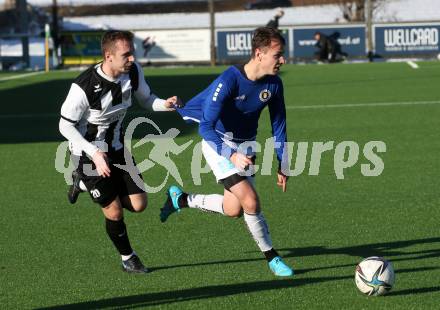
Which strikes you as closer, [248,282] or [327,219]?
[248,282]

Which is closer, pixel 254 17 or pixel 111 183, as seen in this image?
pixel 111 183

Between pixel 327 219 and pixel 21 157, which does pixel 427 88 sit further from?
pixel 327 219

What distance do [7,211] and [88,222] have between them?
4.26ft

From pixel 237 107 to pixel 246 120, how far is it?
0.56 ft

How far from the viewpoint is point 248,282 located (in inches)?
325

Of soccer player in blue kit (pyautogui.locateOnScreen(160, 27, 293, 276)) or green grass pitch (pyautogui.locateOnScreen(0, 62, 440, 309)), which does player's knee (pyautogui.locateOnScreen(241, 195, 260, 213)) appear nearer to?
soccer player in blue kit (pyautogui.locateOnScreen(160, 27, 293, 276))

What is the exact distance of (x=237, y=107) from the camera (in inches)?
335

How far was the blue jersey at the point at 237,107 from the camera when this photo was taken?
8336 millimetres

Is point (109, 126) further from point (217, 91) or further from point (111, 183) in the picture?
point (217, 91)

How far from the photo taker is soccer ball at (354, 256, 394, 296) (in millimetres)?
7629

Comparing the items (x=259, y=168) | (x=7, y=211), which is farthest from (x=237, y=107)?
(x=259, y=168)

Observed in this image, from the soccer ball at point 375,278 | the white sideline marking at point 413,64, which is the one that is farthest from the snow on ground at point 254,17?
the soccer ball at point 375,278

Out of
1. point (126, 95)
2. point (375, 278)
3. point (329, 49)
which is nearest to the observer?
point (375, 278)

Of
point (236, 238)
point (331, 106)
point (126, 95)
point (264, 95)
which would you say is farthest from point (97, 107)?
point (331, 106)
